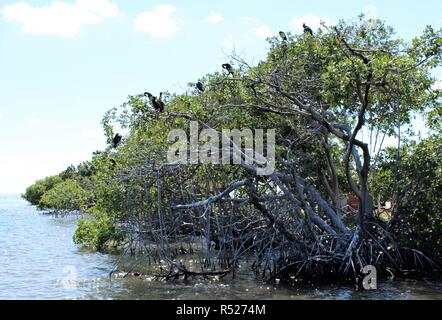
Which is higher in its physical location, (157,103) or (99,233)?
(157,103)

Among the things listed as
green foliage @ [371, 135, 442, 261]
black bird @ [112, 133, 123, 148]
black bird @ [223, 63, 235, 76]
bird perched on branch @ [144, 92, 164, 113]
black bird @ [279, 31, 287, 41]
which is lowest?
green foliage @ [371, 135, 442, 261]

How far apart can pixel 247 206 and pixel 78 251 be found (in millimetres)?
6723

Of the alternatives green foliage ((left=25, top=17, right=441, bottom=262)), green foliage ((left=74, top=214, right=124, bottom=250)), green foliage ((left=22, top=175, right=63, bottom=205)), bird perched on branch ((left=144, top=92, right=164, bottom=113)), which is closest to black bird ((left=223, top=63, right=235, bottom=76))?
green foliage ((left=25, top=17, right=441, bottom=262))

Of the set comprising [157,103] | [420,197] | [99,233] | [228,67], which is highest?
[228,67]

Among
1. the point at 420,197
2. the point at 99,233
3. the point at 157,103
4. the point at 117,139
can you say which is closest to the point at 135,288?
the point at 117,139

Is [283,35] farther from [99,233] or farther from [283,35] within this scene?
[99,233]

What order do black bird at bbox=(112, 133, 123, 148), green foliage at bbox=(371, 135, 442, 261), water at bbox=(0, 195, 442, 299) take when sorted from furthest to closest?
black bird at bbox=(112, 133, 123, 148) → green foliage at bbox=(371, 135, 442, 261) → water at bbox=(0, 195, 442, 299)

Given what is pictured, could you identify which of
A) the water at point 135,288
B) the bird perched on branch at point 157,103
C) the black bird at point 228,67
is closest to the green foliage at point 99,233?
the water at point 135,288

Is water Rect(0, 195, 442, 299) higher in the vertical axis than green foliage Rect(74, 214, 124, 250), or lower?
lower

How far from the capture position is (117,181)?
12.7 meters

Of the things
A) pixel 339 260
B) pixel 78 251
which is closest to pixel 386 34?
pixel 339 260

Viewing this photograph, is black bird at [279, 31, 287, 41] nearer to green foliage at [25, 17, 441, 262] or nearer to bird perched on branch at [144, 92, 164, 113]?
green foliage at [25, 17, 441, 262]

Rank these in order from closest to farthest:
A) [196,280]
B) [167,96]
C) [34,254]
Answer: [196,280] → [167,96] → [34,254]

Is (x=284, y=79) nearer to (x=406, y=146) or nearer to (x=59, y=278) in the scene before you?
(x=406, y=146)
